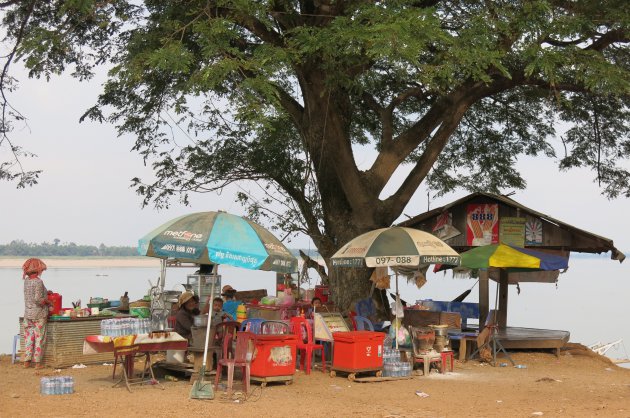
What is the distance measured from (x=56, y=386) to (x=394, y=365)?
198 inches

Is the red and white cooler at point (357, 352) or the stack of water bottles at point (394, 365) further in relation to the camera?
the stack of water bottles at point (394, 365)

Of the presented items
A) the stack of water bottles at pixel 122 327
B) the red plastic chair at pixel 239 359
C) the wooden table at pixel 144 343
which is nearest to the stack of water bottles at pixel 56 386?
the wooden table at pixel 144 343

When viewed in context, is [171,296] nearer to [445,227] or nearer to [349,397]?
[445,227]

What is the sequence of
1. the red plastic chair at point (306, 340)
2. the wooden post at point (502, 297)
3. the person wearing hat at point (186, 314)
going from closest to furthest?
the person wearing hat at point (186, 314)
the red plastic chair at point (306, 340)
the wooden post at point (502, 297)

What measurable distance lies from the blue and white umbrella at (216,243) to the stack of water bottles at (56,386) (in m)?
1.83

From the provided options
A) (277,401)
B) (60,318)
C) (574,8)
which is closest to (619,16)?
(574,8)

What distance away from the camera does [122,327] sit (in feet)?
35.3

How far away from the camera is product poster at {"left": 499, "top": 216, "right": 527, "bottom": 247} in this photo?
16.5 meters

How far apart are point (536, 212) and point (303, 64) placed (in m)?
5.66

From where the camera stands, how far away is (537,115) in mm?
21328

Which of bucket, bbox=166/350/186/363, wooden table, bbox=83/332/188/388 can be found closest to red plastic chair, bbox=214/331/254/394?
wooden table, bbox=83/332/188/388

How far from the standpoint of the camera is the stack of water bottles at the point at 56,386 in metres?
9.84

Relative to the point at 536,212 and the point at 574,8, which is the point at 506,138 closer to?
the point at 536,212

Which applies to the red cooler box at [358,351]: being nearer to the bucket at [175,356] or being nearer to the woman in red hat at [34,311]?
the bucket at [175,356]
